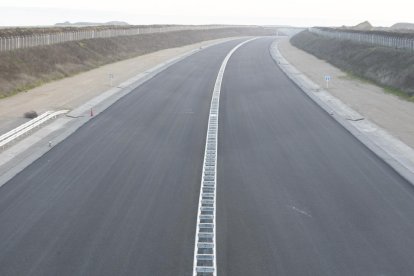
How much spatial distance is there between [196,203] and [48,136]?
1001 cm

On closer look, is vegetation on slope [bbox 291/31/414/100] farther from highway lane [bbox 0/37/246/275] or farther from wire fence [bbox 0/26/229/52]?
wire fence [bbox 0/26/229/52]

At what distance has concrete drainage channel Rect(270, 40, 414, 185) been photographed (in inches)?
687

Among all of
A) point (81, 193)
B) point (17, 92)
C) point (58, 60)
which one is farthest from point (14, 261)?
point (58, 60)

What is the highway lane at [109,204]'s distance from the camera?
10477mm

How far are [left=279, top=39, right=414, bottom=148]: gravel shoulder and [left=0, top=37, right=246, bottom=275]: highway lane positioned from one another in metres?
8.66

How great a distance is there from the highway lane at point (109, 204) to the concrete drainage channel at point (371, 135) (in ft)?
Result: 21.1

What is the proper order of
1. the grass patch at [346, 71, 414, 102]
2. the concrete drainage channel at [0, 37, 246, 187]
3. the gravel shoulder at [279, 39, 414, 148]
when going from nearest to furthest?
the concrete drainage channel at [0, 37, 246, 187] < the gravel shoulder at [279, 39, 414, 148] < the grass patch at [346, 71, 414, 102]

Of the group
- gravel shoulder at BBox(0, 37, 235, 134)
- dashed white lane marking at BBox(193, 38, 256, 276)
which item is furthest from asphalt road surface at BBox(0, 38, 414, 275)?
gravel shoulder at BBox(0, 37, 235, 134)

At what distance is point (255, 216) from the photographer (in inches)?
502

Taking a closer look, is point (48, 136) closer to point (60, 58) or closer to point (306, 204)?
point (306, 204)

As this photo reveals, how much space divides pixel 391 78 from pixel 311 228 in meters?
28.1

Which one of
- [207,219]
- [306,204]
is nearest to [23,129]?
[207,219]

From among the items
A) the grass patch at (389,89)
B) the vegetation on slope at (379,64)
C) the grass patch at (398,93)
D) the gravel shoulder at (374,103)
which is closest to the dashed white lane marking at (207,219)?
the gravel shoulder at (374,103)

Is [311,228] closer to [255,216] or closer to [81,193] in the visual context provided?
[255,216]
